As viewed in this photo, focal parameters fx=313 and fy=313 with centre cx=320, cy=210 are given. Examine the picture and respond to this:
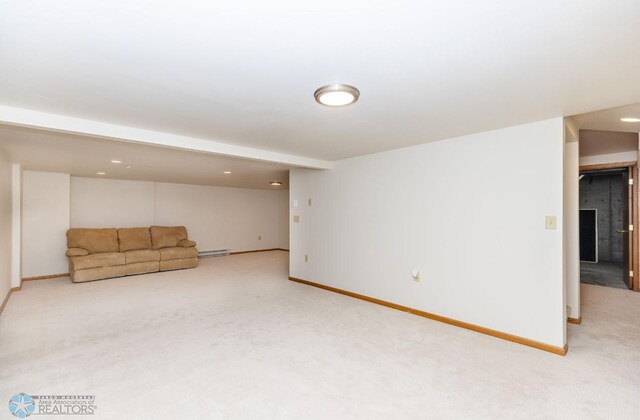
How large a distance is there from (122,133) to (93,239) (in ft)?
13.5

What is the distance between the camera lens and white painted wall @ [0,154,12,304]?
3945mm

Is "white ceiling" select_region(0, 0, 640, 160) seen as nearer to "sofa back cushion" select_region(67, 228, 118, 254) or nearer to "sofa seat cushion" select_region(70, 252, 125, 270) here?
"sofa seat cushion" select_region(70, 252, 125, 270)

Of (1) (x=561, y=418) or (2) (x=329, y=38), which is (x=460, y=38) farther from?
(1) (x=561, y=418)

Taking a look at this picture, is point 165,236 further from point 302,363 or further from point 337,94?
point 337,94

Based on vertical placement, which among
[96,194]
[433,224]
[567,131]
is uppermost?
[567,131]

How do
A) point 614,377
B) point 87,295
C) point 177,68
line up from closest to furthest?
point 177,68 → point 614,377 → point 87,295

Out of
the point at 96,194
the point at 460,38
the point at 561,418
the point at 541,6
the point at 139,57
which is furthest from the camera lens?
the point at 96,194

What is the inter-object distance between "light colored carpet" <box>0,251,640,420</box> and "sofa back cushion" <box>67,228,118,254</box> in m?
1.76

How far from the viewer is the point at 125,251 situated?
20.4 feet

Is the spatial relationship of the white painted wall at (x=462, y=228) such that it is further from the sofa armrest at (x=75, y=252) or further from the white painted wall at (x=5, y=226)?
the sofa armrest at (x=75, y=252)

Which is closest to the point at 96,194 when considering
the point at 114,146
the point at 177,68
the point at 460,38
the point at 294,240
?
the point at 114,146

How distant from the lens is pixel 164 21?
1337 millimetres

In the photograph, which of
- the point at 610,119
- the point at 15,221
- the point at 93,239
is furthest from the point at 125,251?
the point at 610,119

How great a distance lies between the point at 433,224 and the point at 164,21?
322 centimetres
